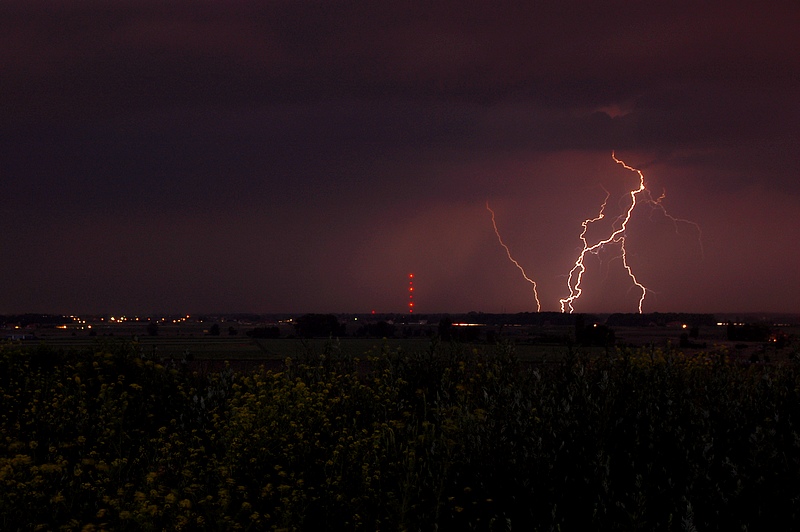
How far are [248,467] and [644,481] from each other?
3891 millimetres

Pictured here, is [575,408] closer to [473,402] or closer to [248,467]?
[473,402]

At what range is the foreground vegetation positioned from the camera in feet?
20.7

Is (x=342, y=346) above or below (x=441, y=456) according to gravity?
above


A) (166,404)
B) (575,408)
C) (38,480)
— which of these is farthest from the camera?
(166,404)

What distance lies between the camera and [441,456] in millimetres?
7738

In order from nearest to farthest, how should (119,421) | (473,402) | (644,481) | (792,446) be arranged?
(644,481) → (792,446) → (119,421) → (473,402)

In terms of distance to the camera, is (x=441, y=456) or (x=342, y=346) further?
(x=342, y=346)

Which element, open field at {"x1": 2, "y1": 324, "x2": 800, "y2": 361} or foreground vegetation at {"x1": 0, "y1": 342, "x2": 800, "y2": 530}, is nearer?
foreground vegetation at {"x1": 0, "y1": 342, "x2": 800, "y2": 530}

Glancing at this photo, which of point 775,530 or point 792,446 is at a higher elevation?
point 792,446

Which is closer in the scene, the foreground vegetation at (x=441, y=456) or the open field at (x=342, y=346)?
the foreground vegetation at (x=441, y=456)

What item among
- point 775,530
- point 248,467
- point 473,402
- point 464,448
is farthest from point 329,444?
point 775,530

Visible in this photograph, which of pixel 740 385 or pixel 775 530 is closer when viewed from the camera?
pixel 775 530

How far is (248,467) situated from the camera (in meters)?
7.81

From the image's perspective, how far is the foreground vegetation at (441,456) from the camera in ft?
20.7
